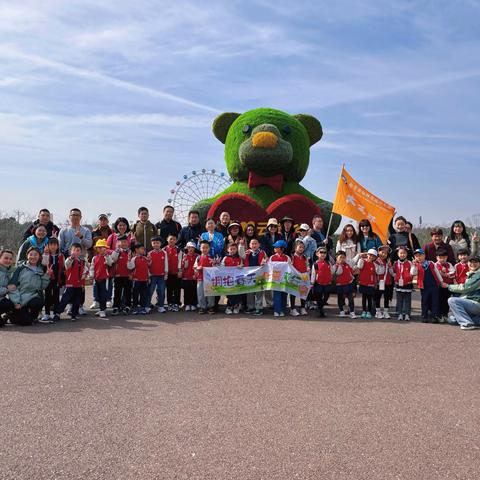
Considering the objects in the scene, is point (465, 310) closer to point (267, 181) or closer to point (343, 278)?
point (343, 278)

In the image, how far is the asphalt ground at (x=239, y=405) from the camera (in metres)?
2.72

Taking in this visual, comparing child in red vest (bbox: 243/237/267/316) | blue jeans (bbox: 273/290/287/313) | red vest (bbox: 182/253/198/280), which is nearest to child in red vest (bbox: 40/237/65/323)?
red vest (bbox: 182/253/198/280)

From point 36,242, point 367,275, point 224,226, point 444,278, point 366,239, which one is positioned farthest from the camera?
point 224,226

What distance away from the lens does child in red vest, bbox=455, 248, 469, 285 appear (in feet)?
24.6

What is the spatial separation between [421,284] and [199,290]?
3686 millimetres

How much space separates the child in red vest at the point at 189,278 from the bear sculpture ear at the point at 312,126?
621 cm

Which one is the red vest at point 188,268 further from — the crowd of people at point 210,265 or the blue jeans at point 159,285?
the blue jeans at point 159,285

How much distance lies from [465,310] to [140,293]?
5170mm

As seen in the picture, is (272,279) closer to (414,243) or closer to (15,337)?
(414,243)

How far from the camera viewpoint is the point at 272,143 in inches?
427

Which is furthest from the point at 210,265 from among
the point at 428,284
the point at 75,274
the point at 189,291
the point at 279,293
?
the point at 428,284

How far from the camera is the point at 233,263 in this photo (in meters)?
8.03

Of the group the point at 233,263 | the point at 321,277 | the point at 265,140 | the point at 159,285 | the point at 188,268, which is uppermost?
the point at 265,140

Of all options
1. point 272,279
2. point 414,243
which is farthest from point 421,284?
point 272,279
